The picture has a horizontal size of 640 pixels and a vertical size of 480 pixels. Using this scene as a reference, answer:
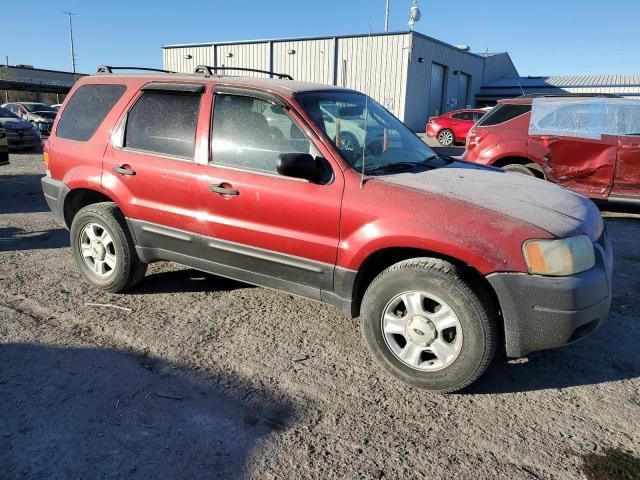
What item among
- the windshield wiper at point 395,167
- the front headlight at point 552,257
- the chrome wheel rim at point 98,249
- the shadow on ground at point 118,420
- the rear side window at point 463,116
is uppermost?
the rear side window at point 463,116

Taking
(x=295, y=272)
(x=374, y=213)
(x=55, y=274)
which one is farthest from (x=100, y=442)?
(x=55, y=274)

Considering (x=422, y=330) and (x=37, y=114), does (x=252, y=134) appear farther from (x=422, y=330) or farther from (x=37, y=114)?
(x=37, y=114)

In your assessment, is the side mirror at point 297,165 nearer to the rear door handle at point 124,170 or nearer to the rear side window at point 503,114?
the rear door handle at point 124,170

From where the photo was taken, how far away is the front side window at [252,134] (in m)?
3.32

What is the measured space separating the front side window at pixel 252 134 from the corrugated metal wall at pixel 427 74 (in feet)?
72.1

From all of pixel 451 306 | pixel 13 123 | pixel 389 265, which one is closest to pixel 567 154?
pixel 389 265

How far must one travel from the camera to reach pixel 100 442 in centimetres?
239

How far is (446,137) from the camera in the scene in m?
19.1

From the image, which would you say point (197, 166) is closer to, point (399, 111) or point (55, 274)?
point (55, 274)

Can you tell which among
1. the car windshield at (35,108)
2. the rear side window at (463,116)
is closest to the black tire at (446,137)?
the rear side window at (463,116)

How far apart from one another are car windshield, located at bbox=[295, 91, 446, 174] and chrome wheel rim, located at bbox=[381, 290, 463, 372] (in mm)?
913

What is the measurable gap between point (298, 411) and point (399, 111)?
23.9 meters

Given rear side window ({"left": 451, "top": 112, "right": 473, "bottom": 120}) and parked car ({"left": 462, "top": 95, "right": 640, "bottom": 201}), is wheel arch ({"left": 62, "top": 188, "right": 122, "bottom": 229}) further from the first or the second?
rear side window ({"left": 451, "top": 112, "right": 473, "bottom": 120})

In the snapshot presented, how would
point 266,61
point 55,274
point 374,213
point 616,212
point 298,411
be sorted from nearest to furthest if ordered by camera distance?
point 298,411 < point 374,213 < point 55,274 < point 616,212 < point 266,61
